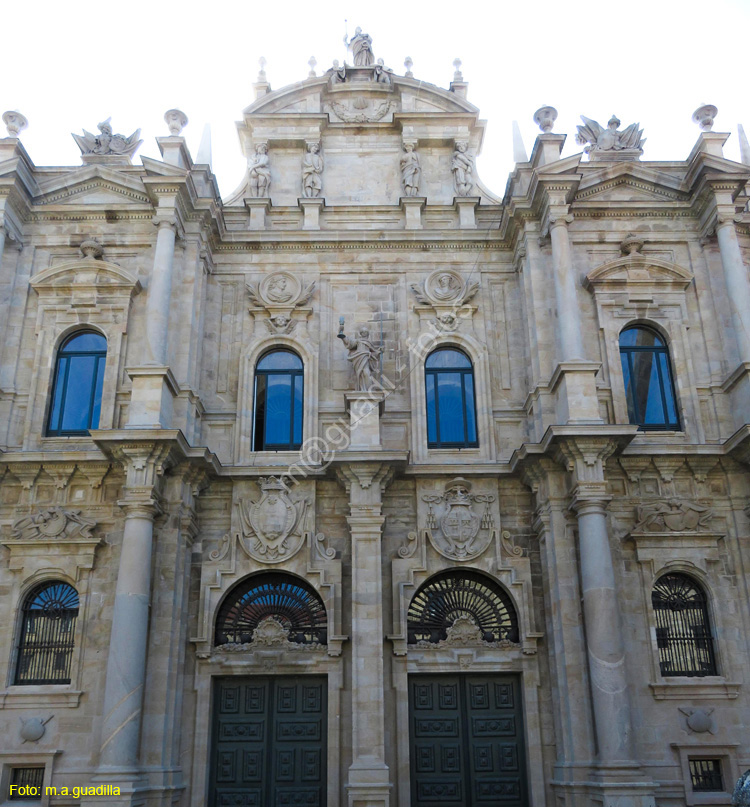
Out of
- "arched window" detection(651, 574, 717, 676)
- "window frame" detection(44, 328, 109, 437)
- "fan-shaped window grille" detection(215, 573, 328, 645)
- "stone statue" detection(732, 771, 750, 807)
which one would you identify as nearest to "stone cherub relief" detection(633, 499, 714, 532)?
"arched window" detection(651, 574, 717, 676)

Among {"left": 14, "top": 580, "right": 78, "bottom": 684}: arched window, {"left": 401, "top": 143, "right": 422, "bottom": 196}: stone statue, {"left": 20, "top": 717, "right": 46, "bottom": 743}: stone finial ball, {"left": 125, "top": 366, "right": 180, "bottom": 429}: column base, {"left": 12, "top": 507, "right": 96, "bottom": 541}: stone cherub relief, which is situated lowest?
{"left": 20, "top": 717, "right": 46, "bottom": 743}: stone finial ball

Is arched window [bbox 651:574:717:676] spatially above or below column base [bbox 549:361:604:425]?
below

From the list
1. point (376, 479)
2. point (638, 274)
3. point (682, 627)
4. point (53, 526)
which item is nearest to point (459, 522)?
point (376, 479)

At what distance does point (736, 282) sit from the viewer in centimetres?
1516

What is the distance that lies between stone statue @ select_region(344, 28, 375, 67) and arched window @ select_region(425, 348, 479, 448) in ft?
24.6

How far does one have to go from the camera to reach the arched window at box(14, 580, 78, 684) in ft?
44.5

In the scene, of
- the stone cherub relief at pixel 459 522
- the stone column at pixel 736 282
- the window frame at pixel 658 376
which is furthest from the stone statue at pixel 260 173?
the stone column at pixel 736 282

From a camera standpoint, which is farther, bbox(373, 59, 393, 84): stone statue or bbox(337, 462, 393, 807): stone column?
bbox(373, 59, 393, 84): stone statue

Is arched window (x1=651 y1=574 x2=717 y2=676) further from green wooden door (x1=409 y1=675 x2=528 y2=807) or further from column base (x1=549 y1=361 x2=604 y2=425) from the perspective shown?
column base (x1=549 y1=361 x2=604 y2=425)

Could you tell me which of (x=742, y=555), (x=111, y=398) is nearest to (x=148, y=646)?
(x=111, y=398)

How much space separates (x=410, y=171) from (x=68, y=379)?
26.4ft

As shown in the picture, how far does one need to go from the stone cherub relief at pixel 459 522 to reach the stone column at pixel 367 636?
110 centimetres

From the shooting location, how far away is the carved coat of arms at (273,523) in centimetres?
1452

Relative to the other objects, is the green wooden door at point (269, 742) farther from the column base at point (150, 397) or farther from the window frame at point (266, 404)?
the column base at point (150, 397)
